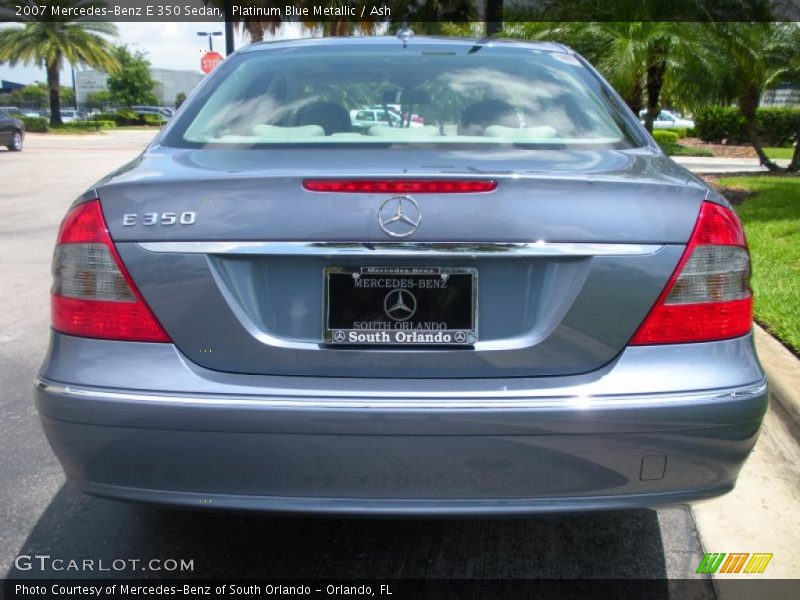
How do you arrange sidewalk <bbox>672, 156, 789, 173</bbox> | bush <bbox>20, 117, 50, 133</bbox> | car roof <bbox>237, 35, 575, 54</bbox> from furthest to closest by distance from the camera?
1. bush <bbox>20, 117, 50, 133</bbox>
2. sidewalk <bbox>672, 156, 789, 173</bbox>
3. car roof <bbox>237, 35, 575, 54</bbox>

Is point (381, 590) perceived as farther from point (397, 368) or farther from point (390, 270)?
point (390, 270)

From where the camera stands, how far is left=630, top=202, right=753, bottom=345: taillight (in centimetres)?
221

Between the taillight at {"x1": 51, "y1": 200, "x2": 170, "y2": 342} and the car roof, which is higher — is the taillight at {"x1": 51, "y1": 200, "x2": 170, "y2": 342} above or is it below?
below

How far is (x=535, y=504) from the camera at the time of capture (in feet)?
7.23

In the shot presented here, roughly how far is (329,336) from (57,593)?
1300mm

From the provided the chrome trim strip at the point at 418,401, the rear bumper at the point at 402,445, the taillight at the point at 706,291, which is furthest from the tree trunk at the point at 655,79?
the chrome trim strip at the point at 418,401

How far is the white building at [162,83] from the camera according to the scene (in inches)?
3738

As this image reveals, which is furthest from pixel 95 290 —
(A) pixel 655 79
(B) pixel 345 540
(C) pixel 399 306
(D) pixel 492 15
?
(A) pixel 655 79

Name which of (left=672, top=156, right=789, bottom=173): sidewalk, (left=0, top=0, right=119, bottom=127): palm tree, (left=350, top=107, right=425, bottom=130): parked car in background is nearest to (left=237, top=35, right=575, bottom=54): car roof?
(left=350, top=107, right=425, bottom=130): parked car in background

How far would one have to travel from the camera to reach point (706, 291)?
2.24 meters

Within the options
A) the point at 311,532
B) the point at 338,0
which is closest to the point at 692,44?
the point at 311,532

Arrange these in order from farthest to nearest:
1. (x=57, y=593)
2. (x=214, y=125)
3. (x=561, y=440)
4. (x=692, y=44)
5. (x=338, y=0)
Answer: (x=338, y=0)
(x=692, y=44)
(x=214, y=125)
(x=57, y=593)
(x=561, y=440)

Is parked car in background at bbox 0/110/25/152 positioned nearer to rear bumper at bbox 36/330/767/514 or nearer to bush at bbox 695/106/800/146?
bush at bbox 695/106/800/146

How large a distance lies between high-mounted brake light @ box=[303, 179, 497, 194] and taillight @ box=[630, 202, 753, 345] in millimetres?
546
